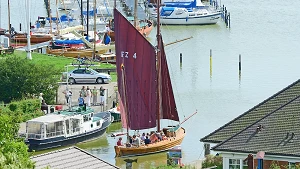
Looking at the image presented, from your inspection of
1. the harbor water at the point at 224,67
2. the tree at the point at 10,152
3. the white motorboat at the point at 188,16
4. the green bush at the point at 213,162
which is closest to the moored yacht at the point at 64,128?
the harbor water at the point at 224,67

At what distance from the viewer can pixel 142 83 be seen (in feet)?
171

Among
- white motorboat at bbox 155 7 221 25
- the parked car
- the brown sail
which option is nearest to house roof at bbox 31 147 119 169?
the brown sail

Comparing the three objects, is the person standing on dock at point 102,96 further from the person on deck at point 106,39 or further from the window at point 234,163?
the person on deck at point 106,39

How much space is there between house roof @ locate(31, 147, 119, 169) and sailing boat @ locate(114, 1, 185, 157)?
2132cm

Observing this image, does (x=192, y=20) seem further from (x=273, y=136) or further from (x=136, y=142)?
(x=273, y=136)

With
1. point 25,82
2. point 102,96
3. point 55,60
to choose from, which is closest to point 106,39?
point 55,60

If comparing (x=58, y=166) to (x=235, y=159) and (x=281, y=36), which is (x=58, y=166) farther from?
(x=281, y=36)

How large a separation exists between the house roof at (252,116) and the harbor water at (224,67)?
1088 cm

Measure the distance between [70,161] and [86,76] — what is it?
1339 inches

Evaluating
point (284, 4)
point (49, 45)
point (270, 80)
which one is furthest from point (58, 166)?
point (284, 4)

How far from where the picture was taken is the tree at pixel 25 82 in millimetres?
56000

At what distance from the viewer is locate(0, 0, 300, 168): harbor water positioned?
53750mm

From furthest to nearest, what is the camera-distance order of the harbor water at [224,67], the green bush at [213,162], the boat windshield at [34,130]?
the harbor water at [224,67] < the boat windshield at [34,130] < the green bush at [213,162]

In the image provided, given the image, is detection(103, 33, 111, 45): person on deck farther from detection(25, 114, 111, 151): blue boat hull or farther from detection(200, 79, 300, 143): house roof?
detection(200, 79, 300, 143): house roof
